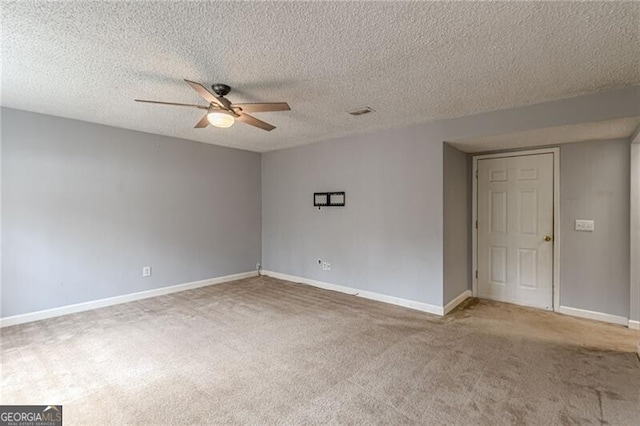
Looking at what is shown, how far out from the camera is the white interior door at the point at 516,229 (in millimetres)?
3787

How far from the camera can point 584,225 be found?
3.51 m

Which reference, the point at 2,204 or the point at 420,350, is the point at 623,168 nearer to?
the point at 420,350

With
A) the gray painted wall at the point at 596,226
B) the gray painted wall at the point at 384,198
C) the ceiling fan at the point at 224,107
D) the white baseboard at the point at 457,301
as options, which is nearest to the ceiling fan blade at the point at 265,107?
the ceiling fan at the point at 224,107

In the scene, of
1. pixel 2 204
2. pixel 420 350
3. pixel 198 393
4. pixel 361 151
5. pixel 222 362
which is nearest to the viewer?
pixel 198 393

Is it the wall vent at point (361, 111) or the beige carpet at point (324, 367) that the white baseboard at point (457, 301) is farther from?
the wall vent at point (361, 111)

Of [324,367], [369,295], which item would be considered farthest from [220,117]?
[369,295]

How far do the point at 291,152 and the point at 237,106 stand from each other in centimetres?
281

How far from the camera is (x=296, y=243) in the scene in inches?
208

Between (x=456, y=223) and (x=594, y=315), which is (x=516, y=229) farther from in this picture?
(x=594, y=315)

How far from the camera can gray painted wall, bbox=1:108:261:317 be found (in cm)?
336

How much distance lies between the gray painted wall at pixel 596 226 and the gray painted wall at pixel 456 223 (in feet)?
3.48

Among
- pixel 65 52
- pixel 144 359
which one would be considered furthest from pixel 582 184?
pixel 65 52

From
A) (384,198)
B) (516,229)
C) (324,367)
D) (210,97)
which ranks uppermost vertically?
(210,97)

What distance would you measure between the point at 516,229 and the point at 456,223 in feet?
2.72
